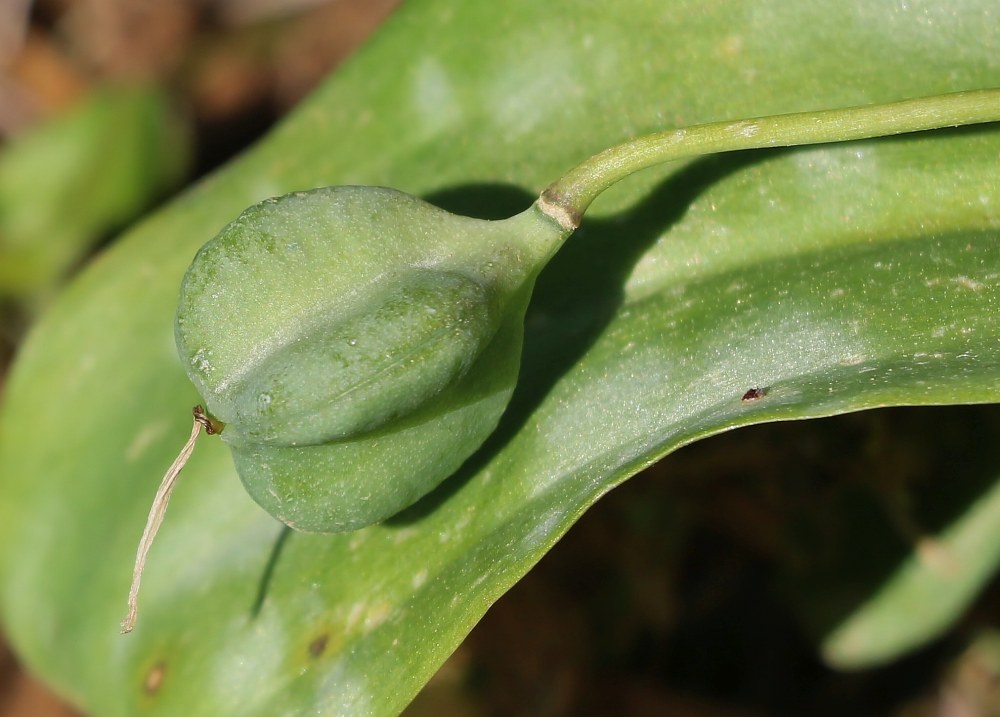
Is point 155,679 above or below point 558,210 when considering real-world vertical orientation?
below

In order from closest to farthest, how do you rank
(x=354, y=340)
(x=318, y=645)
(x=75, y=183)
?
(x=354, y=340), (x=318, y=645), (x=75, y=183)

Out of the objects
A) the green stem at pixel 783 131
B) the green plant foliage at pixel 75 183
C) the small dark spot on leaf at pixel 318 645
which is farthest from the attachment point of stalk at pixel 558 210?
the green plant foliage at pixel 75 183

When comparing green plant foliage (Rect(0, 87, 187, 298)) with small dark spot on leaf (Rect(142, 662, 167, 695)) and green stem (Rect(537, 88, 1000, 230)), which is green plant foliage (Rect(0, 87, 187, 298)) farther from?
green stem (Rect(537, 88, 1000, 230))

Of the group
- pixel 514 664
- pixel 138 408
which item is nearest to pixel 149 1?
pixel 138 408

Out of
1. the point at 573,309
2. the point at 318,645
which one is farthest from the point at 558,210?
the point at 318,645

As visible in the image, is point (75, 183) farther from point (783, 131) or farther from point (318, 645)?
point (783, 131)

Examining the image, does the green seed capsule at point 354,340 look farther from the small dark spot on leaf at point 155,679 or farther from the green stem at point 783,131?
the small dark spot on leaf at point 155,679

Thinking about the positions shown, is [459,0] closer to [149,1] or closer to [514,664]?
[514,664]
